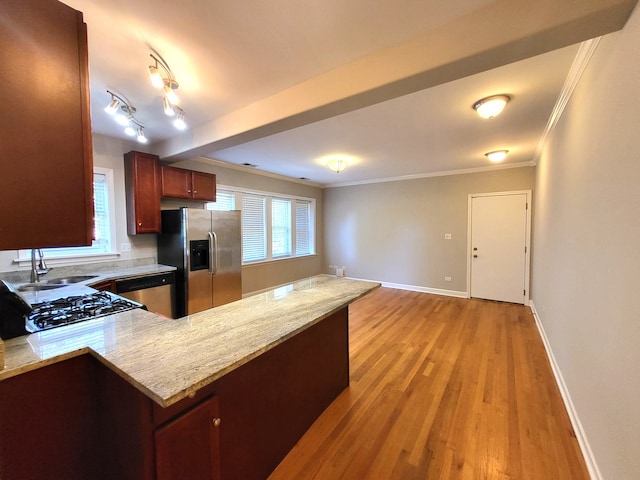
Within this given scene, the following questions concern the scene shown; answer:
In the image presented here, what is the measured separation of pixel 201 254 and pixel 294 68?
2.66 meters

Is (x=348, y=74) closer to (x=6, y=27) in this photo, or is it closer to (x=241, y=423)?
(x=6, y=27)

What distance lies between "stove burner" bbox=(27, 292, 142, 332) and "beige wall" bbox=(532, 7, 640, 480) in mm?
2677

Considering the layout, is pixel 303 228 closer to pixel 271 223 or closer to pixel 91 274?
pixel 271 223

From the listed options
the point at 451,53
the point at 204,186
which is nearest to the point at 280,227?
the point at 204,186

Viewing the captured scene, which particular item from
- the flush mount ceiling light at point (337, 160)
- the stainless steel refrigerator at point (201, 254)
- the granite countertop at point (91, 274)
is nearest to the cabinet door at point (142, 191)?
the stainless steel refrigerator at point (201, 254)

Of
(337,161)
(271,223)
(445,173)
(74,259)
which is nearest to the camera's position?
(74,259)

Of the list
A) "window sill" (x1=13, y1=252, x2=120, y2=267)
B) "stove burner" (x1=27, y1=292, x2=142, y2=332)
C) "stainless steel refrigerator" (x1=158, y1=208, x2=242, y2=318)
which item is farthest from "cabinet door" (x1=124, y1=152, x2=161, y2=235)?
"stove burner" (x1=27, y1=292, x2=142, y2=332)

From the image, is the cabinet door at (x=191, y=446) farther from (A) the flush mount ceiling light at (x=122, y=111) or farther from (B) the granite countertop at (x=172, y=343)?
(A) the flush mount ceiling light at (x=122, y=111)

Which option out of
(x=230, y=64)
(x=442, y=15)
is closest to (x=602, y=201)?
(x=442, y=15)

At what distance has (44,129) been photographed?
1.02 meters

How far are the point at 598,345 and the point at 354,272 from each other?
5.10 meters

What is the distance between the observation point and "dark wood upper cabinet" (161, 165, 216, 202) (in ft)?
11.7

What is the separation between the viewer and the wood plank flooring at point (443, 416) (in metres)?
1.58

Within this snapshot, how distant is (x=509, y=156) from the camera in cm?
415
